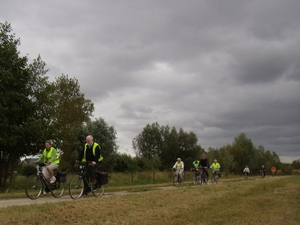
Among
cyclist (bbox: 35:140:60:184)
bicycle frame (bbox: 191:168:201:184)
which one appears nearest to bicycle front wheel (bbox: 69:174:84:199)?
cyclist (bbox: 35:140:60:184)

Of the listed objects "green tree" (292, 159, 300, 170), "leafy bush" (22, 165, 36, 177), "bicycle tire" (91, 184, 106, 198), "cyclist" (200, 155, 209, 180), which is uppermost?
"green tree" (292, 159, 300, 170)

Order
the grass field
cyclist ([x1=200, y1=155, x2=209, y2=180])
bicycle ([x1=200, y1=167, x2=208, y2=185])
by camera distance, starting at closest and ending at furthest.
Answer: the grass field < cyclist ([x1=200, y1=155, x2=209, y2=180]) < bicycle ([x1=200, y1=167, x2=208, y2=185])

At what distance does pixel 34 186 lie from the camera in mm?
13969

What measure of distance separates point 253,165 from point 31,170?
64065mm

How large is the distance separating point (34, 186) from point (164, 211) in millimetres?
4999

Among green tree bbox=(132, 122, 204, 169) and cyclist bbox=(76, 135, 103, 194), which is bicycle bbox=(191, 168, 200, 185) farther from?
green tree bbox=(132, 122, 204, 169)

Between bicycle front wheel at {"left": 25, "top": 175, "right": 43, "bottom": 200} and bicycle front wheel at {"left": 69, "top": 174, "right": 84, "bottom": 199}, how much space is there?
1.24 m

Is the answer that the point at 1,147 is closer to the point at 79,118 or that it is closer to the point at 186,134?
the point at 79,118

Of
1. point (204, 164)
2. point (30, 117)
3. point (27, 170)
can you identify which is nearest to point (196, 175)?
point (204, 164)

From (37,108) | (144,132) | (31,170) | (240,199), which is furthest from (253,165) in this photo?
(240,199)

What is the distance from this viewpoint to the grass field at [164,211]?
9617 mm

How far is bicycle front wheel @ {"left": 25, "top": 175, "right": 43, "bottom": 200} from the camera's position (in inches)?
538

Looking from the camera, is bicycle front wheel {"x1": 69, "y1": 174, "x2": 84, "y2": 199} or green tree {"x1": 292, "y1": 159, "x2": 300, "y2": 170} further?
green tree {"x1": 292, "y1": 159, "x2": 300, "y2": 170}

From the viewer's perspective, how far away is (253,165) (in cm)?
10031
